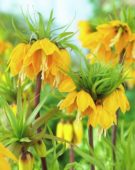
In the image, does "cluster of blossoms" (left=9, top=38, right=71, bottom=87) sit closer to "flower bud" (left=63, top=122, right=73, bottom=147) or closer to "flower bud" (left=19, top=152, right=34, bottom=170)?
"flower bud" (left=19, top=152, right=34, bottom=170)

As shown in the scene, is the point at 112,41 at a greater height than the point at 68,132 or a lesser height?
greater

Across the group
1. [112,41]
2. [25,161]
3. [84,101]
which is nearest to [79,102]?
[84,101]

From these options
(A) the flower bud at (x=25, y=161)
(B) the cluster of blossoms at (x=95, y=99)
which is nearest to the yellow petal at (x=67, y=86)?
(B) the cluster of blossoms at (x=95, y=99)

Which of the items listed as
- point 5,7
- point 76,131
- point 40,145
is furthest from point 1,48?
point 5,7

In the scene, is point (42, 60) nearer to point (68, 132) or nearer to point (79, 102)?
point (79, 102)

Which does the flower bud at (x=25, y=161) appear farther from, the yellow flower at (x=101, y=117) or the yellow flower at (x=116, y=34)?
the yellow flower at (x=116, y=34)
